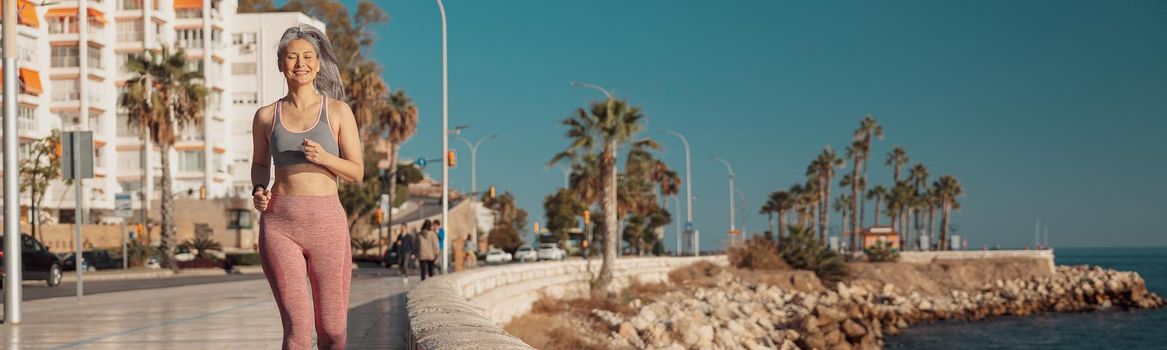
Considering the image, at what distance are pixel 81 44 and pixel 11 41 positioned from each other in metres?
66.2

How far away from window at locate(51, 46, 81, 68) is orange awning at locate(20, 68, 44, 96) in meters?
3.43

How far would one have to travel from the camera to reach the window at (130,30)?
261 feet

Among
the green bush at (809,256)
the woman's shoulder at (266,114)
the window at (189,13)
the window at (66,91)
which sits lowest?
the green bush at (809,256)

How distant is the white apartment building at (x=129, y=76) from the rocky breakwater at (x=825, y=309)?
1329 inches

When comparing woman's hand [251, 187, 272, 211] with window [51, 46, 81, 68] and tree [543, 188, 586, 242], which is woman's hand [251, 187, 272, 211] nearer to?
window [51, 46, 81, 68]

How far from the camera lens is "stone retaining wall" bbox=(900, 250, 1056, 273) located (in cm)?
8506

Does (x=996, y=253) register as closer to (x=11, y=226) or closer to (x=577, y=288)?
(x=577, y=288)

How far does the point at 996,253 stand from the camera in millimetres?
90250

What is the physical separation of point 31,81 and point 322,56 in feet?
238

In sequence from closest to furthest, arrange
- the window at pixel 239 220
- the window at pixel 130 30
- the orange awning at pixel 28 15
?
the orange awning at pixel 28 15 → the window at pixel 239 220 → the window at pixel 130 30

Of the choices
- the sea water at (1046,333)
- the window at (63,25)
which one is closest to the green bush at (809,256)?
the sea water at (1046,333)

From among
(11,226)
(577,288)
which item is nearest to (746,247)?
(577,288)

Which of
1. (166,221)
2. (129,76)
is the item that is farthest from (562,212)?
(166,221)

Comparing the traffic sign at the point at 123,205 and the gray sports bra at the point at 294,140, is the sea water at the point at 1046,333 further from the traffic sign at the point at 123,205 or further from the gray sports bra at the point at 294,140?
the gray sports bra at the point at 294,140
